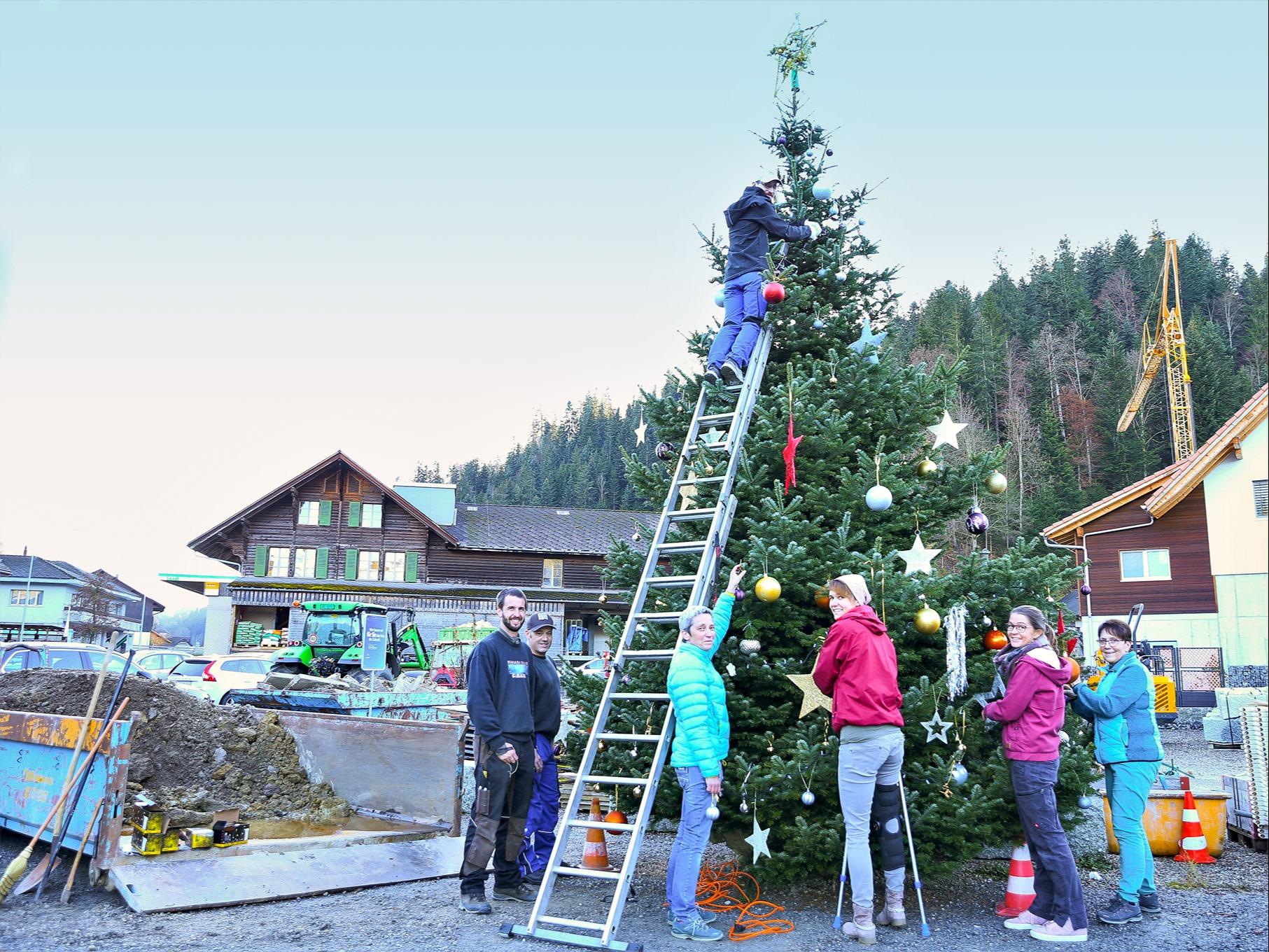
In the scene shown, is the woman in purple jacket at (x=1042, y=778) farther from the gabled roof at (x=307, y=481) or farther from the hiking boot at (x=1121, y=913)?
the gabled roof at (x=307, y=481)

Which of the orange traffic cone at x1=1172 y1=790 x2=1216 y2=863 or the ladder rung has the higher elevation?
the ladder rung

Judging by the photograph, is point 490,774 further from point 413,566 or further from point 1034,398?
point 1034,398

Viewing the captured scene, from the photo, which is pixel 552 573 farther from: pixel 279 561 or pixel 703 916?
pixel 703 916

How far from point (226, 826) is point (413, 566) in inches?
1503

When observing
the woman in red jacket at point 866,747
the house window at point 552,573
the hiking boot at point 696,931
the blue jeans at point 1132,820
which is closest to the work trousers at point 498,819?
the hiking boot at point 696,931

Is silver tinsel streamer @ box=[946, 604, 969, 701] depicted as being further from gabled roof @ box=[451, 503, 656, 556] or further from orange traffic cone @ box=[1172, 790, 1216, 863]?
gabled roof @ box=[451, 503, 656, 556]

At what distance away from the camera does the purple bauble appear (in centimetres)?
653

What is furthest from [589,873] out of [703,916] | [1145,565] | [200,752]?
[1145,565]

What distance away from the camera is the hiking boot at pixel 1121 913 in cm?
571

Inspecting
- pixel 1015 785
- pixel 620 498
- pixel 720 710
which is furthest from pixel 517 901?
pixel 620 498

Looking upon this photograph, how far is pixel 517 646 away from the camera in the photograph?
655 centimetres

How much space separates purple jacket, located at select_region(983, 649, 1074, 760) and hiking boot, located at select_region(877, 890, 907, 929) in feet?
3.54

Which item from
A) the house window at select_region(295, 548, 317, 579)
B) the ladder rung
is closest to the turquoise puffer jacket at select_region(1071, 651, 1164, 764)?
the ladder rung

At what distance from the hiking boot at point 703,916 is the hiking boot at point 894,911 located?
1014 millimetres
